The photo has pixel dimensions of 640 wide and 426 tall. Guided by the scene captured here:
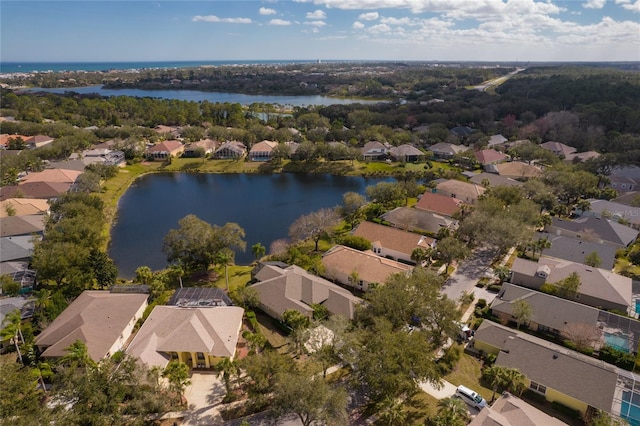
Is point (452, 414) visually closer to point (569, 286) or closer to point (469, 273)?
point (569, 286)

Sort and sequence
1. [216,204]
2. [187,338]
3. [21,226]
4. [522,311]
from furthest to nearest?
[216,204], [21,226], [522,311], [187,338]

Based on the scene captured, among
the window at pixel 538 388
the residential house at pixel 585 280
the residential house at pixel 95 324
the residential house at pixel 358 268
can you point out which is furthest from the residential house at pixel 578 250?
the residential house at pixel 95 324

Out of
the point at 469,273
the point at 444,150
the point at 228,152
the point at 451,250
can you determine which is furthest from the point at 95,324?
the point at 444,150

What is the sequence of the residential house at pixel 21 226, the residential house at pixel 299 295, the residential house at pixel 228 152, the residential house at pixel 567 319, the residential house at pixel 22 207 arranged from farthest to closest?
1. the residential house at pixel 228 152
2. the residential house at pixel 22 207
3. the residential house at pixel 21 226
4. the residential house at pixel 299 295
5. the residential house at pixel 567 319

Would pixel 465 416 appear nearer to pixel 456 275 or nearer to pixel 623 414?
pixel 623 414

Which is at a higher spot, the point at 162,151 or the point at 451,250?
the point at 162,151

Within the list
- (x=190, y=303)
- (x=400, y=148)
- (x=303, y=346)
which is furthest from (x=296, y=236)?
(x=400, y=148)

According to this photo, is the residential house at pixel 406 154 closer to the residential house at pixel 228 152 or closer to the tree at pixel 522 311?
the residential house at pixel 228 152
